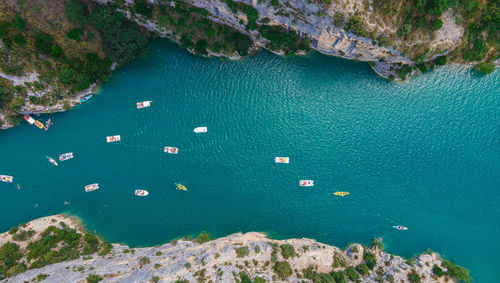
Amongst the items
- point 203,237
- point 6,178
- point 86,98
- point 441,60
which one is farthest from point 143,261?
point 441,60

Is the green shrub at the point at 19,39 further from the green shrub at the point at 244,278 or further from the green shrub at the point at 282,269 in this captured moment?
the green shrub at the point at 282,269

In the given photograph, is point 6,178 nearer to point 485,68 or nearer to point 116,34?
point 116,34

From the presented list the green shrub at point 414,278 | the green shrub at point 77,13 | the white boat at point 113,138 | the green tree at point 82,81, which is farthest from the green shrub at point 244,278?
the green shrub at point 77,13

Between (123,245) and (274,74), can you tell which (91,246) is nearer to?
(123,245)

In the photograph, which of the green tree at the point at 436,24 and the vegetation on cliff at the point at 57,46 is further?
the vegetation on cliff at the point at 57,46

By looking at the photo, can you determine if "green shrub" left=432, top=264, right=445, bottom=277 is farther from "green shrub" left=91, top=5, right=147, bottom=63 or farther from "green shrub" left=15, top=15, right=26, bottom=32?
"green shrub" left=15, top=15, right=26, bottom=32

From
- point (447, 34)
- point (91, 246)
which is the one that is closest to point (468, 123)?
point (447, 34)

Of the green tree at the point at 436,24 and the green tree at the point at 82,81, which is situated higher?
the green tree at the point at 436,24
